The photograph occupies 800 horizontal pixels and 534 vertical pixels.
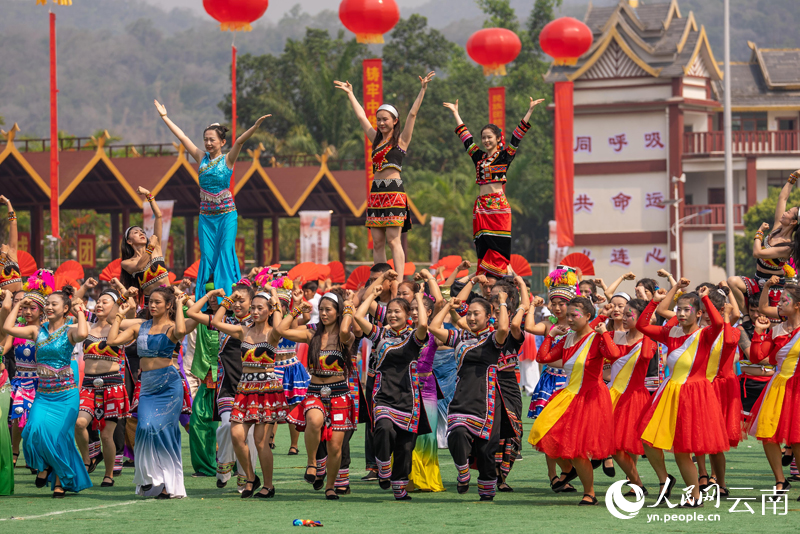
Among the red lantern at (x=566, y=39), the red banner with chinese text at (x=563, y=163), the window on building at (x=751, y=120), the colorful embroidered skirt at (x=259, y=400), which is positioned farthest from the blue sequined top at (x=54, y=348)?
the window on building at (x=751, y=120)

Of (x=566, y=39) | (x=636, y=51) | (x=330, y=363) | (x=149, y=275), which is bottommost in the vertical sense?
(x=330, y=363)

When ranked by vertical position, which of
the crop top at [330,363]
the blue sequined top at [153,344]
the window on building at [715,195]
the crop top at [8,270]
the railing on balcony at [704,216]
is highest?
the window on building at [715,195]

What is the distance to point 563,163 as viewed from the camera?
33.8 meters

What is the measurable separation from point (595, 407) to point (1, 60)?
176 m

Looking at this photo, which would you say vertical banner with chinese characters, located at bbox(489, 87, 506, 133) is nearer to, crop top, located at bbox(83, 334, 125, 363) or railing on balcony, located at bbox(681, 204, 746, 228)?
railing on balcony, located at bbox(681, 204, 746, 228)

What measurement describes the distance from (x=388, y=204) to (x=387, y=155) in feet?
1.70

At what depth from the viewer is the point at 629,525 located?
23.5ft

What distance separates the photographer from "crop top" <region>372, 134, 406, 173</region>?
10.6 meters

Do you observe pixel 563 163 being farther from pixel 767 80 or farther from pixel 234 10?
pixel 234 10

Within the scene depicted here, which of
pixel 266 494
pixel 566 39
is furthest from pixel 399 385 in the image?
pixel 566 39

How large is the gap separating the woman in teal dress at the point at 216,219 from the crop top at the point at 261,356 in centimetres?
177

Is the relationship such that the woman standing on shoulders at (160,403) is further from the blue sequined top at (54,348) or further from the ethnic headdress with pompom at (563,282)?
the ethnic headdress with pompom at (563,282)

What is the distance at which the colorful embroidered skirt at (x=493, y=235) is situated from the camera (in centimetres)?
1076

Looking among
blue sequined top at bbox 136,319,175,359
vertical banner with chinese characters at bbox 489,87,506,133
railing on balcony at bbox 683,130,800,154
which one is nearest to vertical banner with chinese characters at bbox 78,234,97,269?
vertical banner with chinese characters at bbox 489,87,506,133
